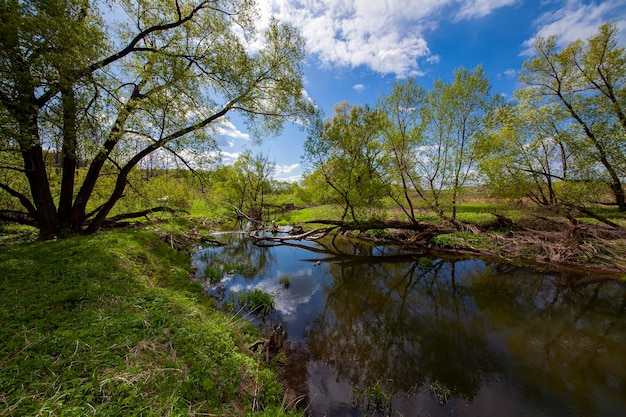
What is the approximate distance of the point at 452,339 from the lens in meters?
6.27

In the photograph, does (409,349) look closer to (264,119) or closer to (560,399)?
(560,399)

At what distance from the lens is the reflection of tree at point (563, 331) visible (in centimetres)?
462

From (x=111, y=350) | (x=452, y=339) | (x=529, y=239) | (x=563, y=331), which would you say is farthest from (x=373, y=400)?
(x=529, y=239)

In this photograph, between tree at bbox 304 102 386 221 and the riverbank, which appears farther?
tree at bbox 304 102 386 221

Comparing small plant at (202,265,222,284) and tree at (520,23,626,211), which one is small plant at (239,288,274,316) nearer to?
small plant at (202,265,222,284)

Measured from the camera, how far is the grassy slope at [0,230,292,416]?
101 inches

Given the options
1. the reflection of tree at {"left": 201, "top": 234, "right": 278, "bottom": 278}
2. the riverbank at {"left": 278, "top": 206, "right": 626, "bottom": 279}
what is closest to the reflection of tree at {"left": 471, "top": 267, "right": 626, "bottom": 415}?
the riverbank at {"left": 278, "top": 206, "right": 626, "bottom": 279}

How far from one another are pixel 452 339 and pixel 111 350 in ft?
24.2

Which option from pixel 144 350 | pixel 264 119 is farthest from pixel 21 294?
pixel 264 119

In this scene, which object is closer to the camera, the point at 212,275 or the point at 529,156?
the point at 212,275

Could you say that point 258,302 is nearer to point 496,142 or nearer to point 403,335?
point 403,335

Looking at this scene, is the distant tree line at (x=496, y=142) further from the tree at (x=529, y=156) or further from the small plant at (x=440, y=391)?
the small plant at (x=440, y=391)

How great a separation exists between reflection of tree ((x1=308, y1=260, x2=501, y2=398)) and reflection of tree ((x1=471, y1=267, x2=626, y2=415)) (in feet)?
2.28

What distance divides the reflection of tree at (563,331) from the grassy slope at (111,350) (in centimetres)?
553
